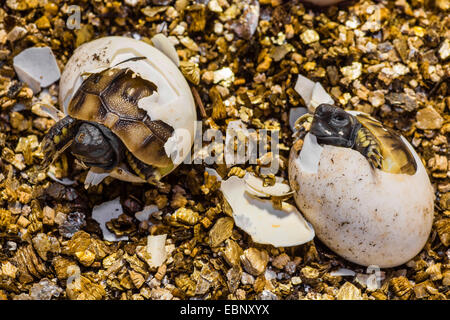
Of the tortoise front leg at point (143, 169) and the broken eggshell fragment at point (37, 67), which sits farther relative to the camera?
the broken eggshell fragment at point (37, 67)

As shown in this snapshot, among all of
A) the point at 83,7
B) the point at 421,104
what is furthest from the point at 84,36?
the point at 421,104

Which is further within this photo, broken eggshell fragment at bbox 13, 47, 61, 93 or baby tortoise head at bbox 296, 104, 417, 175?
broken eggshell fragment at bbox 13, 47, 61, 93

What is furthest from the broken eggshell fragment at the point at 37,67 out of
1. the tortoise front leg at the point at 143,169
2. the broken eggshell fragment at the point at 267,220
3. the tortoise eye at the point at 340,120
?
the tortoise eye at the point at 340,120

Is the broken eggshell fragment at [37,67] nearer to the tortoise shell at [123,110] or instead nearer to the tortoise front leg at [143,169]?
the tortoise shell at [123,110]

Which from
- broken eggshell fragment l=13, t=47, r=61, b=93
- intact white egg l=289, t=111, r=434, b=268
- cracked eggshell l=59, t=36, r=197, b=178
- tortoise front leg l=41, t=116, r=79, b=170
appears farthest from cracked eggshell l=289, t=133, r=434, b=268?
broken eggshell fragment l=13, t=47, r=61, b=93

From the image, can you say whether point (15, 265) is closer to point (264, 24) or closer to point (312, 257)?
point (312, 257)

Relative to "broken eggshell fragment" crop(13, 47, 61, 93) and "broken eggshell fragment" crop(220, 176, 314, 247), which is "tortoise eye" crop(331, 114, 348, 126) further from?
"broken eggshell fragment" crop(13, 47, 61, 93)

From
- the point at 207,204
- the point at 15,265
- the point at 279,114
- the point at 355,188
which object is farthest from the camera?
the point at 279,114
